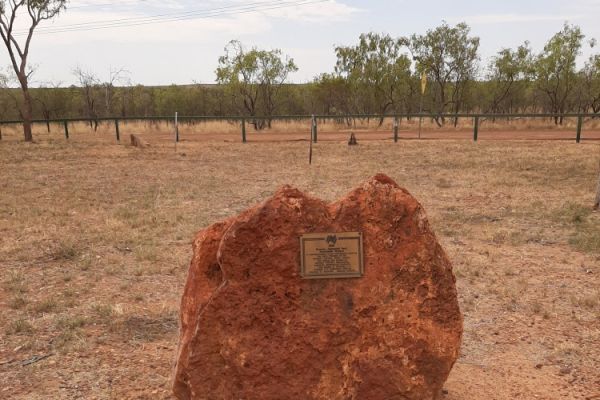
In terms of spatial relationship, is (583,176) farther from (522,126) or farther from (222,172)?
(522,126)

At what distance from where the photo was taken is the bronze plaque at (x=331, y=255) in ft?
9.66

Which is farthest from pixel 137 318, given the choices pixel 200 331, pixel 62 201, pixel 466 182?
pixel 466 182

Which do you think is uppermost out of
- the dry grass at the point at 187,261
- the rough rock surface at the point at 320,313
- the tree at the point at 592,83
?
the tree at the point at 592,83

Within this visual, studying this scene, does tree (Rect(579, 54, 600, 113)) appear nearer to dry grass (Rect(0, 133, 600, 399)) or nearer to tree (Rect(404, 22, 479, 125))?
tree (Rect(404, 22, 479, 125))

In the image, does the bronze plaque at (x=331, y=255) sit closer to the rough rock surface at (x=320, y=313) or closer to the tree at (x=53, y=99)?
the rough rock surface at (x=320, y=313)

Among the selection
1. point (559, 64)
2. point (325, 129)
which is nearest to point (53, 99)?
point (325, 129)

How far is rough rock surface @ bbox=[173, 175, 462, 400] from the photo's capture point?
Result: 9.47 feet

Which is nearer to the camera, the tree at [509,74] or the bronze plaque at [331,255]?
the bronze plaque at [331,255]

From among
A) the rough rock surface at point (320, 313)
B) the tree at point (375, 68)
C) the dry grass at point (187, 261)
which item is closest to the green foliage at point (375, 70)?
the tree at point (375, 68)

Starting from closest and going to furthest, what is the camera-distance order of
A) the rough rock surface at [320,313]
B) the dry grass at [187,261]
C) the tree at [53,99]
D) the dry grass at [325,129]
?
the rough rock surface at [320,313], the dry grass at [187,261], the dry grass at [325,129], the tree at [53,99]

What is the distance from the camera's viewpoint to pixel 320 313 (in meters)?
2.93

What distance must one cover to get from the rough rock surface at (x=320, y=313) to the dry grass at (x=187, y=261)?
32.8 inches

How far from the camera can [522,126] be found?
28.6 meters

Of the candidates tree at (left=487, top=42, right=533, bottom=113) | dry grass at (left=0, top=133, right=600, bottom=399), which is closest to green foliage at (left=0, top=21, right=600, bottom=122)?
tree at (left=487, top=42, right=533, bottom=113)
